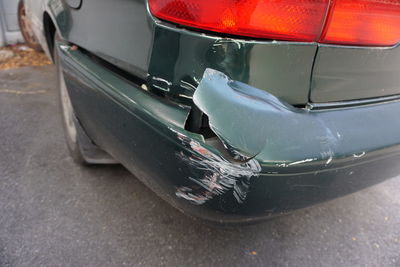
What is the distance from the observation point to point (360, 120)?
1.16 meters

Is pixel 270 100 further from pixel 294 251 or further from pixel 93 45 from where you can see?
pixel 294 251

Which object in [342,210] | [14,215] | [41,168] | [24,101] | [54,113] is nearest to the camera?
[14,215]

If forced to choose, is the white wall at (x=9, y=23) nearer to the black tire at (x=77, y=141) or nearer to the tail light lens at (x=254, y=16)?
the black tire at (x=77, y=141)

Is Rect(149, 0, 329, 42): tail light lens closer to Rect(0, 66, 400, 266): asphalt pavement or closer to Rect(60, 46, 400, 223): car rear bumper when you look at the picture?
Rect(60, 46, 400, 223): car rear bumper

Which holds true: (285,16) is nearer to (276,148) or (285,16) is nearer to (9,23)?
(276,148)

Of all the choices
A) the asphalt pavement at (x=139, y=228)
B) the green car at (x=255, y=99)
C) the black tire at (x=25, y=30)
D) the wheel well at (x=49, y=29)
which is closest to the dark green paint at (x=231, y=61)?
the green car at (x=255, y=99)

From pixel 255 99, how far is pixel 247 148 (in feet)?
0.53

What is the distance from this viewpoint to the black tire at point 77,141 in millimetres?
1954

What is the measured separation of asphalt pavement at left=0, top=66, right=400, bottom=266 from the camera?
5.16 ft

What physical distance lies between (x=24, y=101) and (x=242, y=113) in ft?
9.66

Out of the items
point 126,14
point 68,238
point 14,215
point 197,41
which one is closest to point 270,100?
point 197,41

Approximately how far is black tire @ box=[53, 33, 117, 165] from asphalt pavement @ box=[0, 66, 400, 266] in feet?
0.42

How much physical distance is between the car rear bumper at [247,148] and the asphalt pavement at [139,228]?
1.06ft

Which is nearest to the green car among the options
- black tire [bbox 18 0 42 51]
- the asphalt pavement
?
the asphalt pavement
